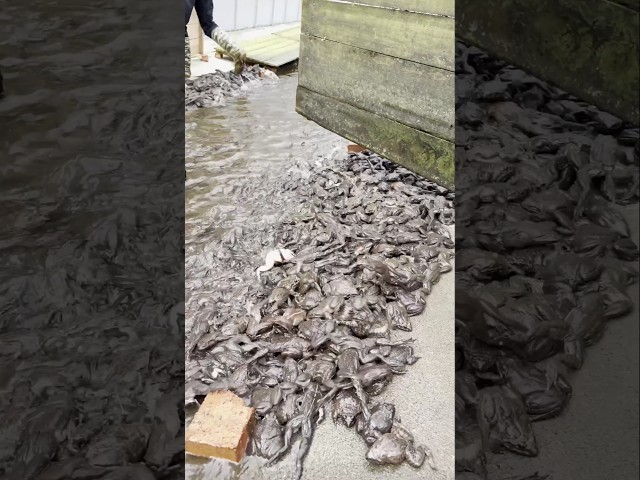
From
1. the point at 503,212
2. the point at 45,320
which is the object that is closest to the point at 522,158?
the point at 503,212

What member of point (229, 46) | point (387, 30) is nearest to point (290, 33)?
point (229, 46)

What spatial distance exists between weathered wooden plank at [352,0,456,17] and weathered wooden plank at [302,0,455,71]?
31mm

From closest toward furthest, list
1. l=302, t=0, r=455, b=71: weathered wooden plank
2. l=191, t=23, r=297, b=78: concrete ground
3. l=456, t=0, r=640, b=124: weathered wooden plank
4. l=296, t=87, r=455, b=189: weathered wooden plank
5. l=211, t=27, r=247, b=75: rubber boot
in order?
l=456, t=0, r=640, b=124: weathered wooden plank → l=302, t=0, r=455, b=71: weathered wooden plank → l=296, t=87, r=455, b=189: weathered wooden plank → l=211, t=27, r=247, b=75: rubber boot → l=191, t=23, r=297, b=78: concrete ground

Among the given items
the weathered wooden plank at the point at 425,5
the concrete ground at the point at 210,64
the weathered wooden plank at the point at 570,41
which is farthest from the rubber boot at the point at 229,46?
the weathered wooden plank at the point at 570,41

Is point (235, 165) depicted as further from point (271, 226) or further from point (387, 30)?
point (387, 30)

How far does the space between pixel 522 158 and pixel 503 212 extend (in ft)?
2.21

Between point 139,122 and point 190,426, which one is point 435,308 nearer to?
point 190,426

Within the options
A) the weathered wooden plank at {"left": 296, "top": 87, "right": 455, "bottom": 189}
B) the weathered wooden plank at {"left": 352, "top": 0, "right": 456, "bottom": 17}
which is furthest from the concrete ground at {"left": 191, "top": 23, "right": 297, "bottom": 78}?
the weathered wooden plank at {"left": 352, "top": 0, "right": 456, "bottom": 17}

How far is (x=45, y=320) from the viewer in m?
3.41

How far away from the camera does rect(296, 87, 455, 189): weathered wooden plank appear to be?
152 inches

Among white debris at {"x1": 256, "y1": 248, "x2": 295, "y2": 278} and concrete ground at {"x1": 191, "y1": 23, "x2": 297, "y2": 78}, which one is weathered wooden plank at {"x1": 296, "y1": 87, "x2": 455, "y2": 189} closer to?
white debris at {"x1": 256, "y1": 248, "x2": 295, "y2": 278}

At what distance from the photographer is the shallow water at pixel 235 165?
4.31 m

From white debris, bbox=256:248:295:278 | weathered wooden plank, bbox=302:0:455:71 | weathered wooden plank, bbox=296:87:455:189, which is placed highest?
weathered wooden plank, bbox=302:0:455:71

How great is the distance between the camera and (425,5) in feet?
11.3
